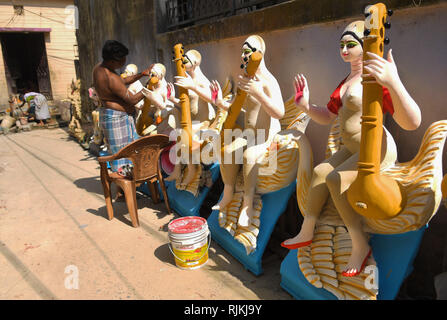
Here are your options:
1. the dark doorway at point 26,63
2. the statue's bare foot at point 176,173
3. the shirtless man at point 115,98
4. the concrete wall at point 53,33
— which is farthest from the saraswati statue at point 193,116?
the dark doorway at point 26,63

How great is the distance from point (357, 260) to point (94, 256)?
2.57 metres

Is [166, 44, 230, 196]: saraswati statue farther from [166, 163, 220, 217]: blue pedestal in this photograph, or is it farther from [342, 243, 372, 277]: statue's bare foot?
[342, 243, 372, 277]: statue's bare foot

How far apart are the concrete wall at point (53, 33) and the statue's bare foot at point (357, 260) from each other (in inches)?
637

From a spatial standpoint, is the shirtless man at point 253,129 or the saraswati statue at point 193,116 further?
the saraswati statue at point 193,116

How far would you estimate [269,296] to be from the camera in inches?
107

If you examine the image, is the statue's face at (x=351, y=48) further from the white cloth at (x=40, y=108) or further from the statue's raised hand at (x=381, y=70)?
the white cloth at (x=40, y=108)

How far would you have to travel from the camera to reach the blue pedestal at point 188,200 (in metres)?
4.05

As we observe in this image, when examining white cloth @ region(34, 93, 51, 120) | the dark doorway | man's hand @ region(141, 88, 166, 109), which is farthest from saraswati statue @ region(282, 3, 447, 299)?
the dark doorway

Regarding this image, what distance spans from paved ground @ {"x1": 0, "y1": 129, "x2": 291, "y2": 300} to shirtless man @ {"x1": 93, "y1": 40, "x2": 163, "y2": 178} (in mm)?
796

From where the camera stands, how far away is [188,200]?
13.8 ft

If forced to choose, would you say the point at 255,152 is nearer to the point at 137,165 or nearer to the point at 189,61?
the point at 189,61

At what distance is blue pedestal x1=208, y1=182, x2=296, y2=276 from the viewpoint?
299 centimetres

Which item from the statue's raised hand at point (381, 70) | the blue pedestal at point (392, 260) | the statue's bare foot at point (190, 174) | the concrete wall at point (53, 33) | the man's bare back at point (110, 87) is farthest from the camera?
the concrete wall at point (53, 33)

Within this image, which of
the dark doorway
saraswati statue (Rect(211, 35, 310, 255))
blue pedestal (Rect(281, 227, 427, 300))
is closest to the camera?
blue pedestal (Rect(281, 227, 427, 300))
